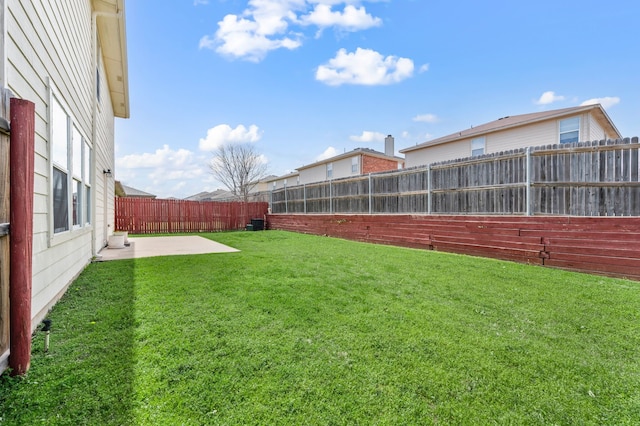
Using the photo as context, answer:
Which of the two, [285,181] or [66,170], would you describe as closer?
[66,170]

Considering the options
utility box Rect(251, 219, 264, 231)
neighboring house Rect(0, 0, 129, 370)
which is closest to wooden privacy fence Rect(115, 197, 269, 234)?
utility box Rect(251, 219, 264, 231)

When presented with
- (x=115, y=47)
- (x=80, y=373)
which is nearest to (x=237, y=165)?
(x=115, y=47)

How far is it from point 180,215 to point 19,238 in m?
14.0

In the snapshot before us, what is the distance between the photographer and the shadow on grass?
5.05 feet

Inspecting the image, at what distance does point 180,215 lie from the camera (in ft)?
48.8

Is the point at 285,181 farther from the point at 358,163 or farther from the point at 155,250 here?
the point at 155,250

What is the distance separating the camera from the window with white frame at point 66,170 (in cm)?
326

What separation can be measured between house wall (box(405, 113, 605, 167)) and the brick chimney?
5.54 m

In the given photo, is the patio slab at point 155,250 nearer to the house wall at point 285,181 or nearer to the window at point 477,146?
the window at point 477,146

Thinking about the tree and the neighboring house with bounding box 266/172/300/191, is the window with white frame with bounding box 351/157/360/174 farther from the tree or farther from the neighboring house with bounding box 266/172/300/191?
the tree

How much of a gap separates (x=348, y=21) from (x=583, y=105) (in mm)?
9190

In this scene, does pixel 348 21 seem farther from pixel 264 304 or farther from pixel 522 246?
pixel 264 304

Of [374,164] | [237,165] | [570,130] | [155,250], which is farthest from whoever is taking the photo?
[237,165]

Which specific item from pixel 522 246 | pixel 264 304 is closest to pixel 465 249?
pixel 522 246
